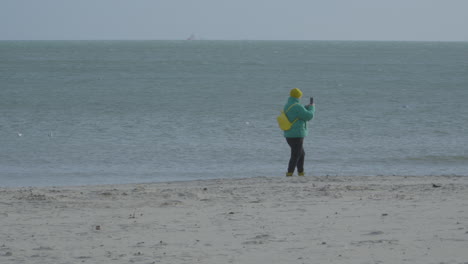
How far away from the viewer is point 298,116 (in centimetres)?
1048

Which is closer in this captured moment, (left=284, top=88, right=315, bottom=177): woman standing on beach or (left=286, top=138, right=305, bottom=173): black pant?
(left=284, top=88, right=315, bottom=177): woman standing on beach

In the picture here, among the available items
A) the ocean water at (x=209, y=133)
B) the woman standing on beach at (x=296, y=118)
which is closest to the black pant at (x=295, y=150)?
the woman standing on beach at (x=296, y=118)

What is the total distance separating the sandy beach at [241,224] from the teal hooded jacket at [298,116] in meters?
1.06

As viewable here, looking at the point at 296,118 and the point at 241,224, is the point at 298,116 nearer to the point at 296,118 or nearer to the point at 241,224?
the point at 296,118

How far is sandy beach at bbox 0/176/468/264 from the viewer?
237 inches

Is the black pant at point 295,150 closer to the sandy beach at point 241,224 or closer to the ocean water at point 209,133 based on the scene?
the sandy beach at point 241,224

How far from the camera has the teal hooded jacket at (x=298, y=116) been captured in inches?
410

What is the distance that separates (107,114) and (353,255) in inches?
801

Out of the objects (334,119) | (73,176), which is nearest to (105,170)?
(73,176)

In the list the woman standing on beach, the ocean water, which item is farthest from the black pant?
the ocean water

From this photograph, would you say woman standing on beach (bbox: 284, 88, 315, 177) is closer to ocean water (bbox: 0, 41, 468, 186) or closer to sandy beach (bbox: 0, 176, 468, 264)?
sandy beach (bbox: 0, 176, 468, 264)

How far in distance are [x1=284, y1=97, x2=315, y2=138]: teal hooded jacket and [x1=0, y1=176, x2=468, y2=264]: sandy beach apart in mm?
1065

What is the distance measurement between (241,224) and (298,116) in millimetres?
3642

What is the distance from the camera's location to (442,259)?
18.6 feet
